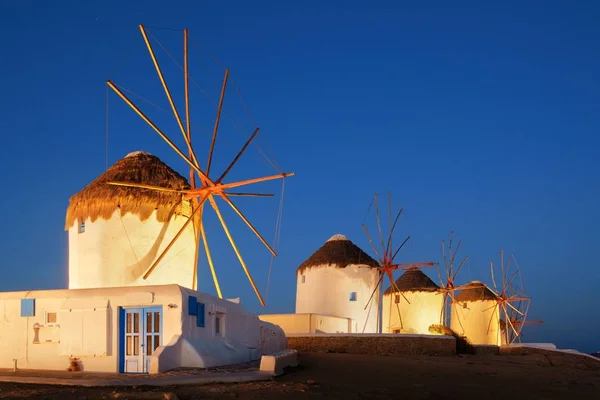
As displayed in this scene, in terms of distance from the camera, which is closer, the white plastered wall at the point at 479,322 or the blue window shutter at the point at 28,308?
the blue window shutter at the point at 28,308

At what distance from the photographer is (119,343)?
13.9 meters

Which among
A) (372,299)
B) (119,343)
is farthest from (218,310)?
(372,299)

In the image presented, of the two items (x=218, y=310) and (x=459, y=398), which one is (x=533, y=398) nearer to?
(x=459, y=398)

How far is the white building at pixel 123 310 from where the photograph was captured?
13812mm

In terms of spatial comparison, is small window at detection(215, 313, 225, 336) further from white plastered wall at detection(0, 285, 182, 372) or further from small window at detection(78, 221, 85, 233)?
small window at detection(78, 221, 85, 233)

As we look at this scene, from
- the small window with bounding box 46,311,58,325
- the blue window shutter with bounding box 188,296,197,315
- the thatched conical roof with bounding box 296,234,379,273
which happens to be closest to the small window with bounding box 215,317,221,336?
the blue window shutter with bounding box 188,296,197,315

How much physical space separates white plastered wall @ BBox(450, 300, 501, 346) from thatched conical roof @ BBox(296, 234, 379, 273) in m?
11.6

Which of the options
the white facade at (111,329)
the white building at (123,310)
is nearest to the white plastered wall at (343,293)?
the white building at (123,310)

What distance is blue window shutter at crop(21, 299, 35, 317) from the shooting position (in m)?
14.7

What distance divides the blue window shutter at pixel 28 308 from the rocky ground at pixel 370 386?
3328mm

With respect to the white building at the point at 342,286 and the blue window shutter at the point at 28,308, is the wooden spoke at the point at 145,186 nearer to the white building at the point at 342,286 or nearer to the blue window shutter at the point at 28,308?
the blue window shutter at the point at 28,308

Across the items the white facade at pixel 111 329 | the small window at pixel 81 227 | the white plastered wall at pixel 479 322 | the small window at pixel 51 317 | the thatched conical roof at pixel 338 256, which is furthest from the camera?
the white plastered wall at pixel 479 322

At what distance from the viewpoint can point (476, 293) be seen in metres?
41.3

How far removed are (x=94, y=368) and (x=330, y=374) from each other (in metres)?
5.09
